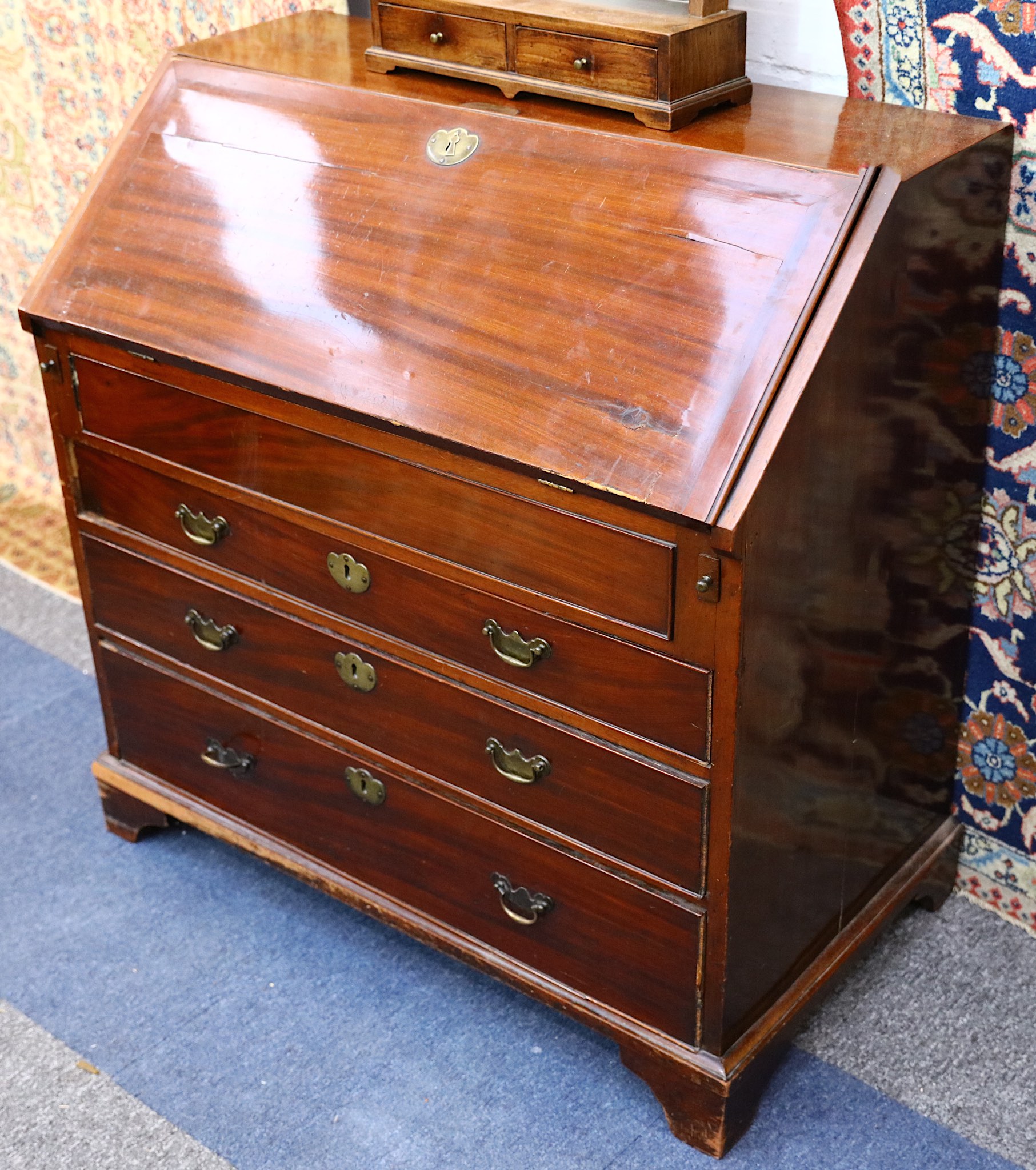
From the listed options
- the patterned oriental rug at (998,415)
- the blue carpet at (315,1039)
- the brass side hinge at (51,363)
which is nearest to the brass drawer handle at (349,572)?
the brass side hinge at (51,363)

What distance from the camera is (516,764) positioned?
1930 mm

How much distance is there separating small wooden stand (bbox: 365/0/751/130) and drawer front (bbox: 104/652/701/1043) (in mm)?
981

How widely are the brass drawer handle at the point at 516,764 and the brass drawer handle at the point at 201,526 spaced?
0.53 metres

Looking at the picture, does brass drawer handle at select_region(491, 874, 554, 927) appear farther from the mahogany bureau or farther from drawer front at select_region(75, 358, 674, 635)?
drawer front at select_region(75, 358, 674, 635)

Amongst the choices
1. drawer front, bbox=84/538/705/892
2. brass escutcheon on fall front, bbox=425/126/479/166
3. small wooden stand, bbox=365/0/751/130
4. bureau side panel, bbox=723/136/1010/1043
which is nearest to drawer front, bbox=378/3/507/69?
small wooden stand, bbox=365/0/751/130

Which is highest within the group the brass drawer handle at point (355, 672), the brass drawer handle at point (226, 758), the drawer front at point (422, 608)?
the drawer front at point (422, 608)

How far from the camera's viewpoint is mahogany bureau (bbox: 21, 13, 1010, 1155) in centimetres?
164

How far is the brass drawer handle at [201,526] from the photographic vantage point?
6.98 ft

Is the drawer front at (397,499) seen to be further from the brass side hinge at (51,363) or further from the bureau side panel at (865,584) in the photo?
the bureau side panel at (865,584)

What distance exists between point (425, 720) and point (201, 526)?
459mm

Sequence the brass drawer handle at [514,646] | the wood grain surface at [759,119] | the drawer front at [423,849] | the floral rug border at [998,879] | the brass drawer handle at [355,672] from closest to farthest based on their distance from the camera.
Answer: the wood grain surface at [759,119]
the brass drawer handle at [514,646]
the drawer front at [423,849]
the brass drawer handle at [355,672]
the floral rug border at [998,879]

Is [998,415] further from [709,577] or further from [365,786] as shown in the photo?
[365,786]

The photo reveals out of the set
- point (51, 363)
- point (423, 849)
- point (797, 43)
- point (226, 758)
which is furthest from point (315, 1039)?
point (797, 43)

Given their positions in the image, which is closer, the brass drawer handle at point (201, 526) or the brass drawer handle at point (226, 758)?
the brass drawer handle at point (201, 526)
